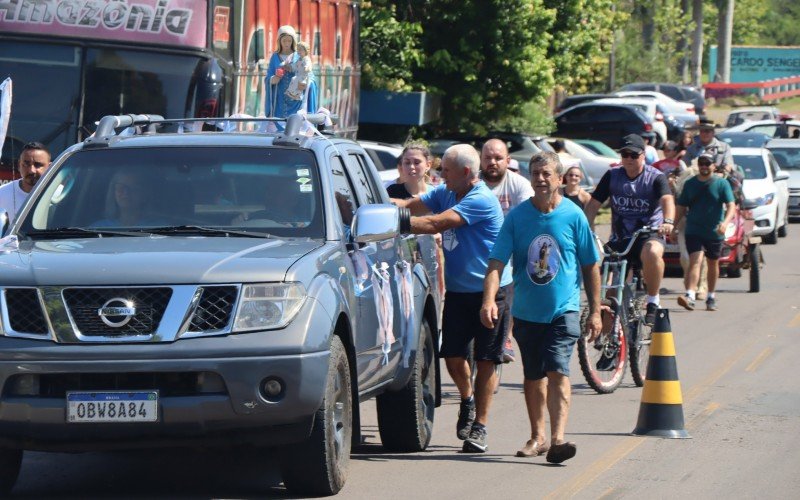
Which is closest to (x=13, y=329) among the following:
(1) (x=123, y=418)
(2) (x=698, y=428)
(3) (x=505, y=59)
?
(1) (x=123, y=418)

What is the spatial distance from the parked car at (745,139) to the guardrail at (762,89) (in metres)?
47.6

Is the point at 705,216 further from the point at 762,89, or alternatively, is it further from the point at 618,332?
the point at 762,89

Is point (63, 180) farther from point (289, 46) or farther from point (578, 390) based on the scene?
point (289, 46)

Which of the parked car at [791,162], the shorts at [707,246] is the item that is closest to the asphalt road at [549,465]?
the shorts at [707,246]

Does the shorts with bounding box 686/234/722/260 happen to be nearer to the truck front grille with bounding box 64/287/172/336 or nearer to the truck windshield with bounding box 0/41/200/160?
the truck windshield with bounding box 0/41/200/160

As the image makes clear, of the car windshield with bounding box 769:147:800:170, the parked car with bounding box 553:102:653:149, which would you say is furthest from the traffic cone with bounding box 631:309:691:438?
the parked car with bounding box 553:102:653:149

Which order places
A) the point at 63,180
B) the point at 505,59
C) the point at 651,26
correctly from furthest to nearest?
the point at 651,26 → the point at 505,59 → the point at 63,180

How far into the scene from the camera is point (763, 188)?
26.7 m

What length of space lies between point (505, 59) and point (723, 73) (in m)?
55.5

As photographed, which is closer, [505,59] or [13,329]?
[13,329]

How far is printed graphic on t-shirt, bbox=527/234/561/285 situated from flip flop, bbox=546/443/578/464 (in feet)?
3.08

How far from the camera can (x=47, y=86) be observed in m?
15.7

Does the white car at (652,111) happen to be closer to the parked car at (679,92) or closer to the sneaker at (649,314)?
the parked car at (679,92)

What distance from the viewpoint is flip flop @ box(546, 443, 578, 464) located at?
8.70 m
